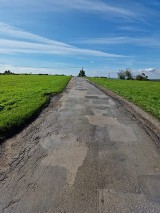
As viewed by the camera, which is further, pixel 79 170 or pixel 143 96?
pixel 143 96

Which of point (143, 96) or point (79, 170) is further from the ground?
point (79, 170)

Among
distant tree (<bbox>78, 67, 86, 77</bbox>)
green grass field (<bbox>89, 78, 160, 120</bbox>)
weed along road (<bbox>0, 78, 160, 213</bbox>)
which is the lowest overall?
distant tree (<bbox>78, 67, 86, 77</bbox>)

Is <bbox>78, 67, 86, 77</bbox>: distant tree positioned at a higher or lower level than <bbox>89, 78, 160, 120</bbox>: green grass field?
lower

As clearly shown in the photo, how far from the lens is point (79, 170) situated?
20.8 ft

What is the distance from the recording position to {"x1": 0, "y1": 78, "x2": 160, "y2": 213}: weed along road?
16.0 ft

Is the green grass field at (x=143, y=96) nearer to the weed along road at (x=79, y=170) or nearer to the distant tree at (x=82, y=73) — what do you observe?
the weed along road at (x=79, y=170)

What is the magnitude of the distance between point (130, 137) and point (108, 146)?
1437mm

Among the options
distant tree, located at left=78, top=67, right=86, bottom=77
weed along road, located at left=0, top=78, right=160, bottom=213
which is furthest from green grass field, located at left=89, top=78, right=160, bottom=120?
distant tree, located at left=78, top=67, right=86, bottom=77

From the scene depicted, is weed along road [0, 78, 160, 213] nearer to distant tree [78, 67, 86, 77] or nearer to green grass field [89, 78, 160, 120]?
green grass field [89, 78, 160, 120]

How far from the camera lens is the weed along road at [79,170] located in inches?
191

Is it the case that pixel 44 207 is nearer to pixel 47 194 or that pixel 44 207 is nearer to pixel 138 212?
pixel 47 194

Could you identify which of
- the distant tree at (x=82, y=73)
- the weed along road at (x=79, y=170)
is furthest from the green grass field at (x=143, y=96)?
the distant tree at (x=82, y=73)

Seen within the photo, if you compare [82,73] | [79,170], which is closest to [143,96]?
[79,170]

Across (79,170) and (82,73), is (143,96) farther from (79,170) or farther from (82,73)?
(82,73)
